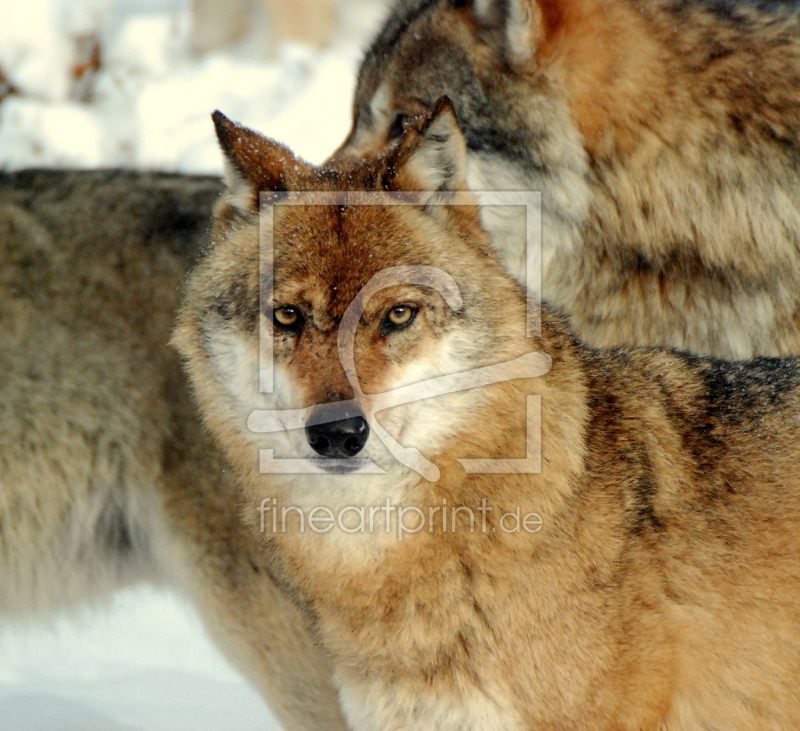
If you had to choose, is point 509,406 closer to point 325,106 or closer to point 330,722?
point 330,722

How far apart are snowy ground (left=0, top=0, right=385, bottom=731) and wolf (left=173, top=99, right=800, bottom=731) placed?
1.67 meters

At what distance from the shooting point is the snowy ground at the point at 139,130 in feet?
14.9

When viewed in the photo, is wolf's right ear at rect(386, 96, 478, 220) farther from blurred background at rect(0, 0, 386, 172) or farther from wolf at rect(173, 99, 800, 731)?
blurred background at rect(0, 0, 386, 172)

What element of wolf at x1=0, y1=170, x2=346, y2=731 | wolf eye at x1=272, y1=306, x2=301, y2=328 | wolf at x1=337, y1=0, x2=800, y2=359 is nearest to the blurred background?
wolf at x1=0, y1=170, x2=346, y2=731

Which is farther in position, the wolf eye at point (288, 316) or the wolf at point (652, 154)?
the wolf at point (652, 154)

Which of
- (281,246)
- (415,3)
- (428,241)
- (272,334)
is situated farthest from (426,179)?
(415,3)

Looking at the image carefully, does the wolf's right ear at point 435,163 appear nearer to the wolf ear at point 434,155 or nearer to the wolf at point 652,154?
the wolf ear at point 434,155

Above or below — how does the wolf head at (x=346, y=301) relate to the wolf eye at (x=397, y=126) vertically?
below

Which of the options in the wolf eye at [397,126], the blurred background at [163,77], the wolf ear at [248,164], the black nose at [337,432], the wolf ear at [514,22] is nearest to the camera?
the black nose at [337,432]

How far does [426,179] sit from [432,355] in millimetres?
581

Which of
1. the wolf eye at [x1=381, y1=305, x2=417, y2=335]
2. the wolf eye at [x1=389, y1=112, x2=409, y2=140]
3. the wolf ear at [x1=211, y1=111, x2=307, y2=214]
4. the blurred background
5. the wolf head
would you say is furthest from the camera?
the blurred background

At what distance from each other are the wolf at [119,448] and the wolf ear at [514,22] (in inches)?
57.4

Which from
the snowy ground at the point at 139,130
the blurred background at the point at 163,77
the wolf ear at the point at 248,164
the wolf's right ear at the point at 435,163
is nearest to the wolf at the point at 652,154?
the wolf's right ear at the point at 435,163

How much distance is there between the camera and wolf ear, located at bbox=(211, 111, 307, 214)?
10.0ft
